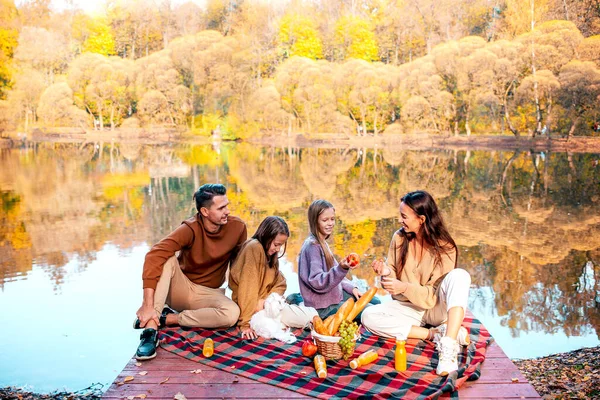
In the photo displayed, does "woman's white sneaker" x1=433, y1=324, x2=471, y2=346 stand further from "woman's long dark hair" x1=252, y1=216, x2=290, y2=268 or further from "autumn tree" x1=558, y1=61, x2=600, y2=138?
"autumn tree" x1=558, y1=61, x2=600, y2=138

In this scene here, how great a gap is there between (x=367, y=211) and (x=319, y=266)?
22.4 feet

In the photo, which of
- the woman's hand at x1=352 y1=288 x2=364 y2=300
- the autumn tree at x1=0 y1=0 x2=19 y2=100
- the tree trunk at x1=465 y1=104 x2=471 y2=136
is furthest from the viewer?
the autumn tree at x1=0 y1=0 x2=19 y2=100

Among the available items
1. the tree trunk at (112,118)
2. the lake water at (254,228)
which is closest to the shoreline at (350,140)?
the tree trunk at (112,118)

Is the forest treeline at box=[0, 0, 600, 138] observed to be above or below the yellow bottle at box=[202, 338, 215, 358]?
above

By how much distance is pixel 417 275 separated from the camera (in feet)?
11.8

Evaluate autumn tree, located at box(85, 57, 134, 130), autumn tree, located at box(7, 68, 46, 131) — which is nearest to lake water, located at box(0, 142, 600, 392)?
autumn tree, located at box(7, 68, 46, 131)

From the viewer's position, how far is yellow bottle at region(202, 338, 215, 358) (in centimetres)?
329

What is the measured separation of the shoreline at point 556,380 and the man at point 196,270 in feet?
2.06

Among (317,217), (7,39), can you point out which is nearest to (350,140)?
(7,39)

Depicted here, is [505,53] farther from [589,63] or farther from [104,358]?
[104,358]

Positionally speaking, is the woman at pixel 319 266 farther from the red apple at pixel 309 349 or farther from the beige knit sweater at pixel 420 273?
the red apple at pixel 309 349

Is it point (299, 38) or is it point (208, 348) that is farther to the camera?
point (299, 38)

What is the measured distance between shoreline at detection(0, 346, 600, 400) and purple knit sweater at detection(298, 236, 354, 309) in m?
1.35

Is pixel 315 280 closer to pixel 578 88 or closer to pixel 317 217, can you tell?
pixel 317 217
